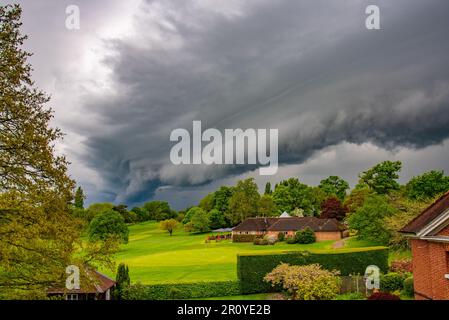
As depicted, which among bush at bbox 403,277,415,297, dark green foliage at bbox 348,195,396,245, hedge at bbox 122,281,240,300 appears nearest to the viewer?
bush at bbox 403,277,415,297

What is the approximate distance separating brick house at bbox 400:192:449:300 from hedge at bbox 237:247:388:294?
17041 mm

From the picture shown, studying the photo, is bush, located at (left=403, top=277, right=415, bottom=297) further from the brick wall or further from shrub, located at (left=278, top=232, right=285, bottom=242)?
shrub, located at (left=278, top=232, right=285, bottom=242)

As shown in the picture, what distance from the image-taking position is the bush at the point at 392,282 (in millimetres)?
31531

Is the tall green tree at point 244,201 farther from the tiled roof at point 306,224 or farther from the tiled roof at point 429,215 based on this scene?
the tiled roof at point 429,215

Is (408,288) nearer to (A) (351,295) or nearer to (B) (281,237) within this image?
(A) (351,295)

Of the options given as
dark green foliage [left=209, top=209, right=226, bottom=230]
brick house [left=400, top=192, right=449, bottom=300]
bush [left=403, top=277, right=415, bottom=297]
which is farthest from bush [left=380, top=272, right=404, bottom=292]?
dark green foliage [left=209, top=209, right=226, bottom=230]

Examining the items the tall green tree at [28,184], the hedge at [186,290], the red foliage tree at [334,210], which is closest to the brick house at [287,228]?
the red foliage tree at [334,210]

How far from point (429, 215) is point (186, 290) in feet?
75.4

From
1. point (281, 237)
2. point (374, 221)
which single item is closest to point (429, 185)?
point (374, 221)

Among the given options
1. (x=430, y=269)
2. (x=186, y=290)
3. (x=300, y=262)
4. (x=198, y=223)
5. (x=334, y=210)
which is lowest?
(x=186, y=290)

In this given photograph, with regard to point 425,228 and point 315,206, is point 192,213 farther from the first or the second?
point 425,228

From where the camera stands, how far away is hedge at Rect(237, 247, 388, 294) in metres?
36.4

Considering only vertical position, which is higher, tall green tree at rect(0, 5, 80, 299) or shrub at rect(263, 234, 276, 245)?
tall green tree at rect(0, 5, 80, 299)

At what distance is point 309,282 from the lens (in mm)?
30484
